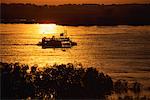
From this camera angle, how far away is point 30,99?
27.0 meters

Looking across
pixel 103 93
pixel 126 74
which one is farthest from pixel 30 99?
pixel 126 74

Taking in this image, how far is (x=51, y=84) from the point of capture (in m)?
28.4

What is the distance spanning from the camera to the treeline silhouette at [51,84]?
26438 mm

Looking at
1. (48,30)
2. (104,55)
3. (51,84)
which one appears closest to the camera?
(51,84)

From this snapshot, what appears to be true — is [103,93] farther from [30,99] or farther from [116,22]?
[116,22]

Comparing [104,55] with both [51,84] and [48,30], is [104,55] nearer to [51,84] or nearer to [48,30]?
[51,84]

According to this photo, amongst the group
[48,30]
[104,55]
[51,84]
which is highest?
[48,30]

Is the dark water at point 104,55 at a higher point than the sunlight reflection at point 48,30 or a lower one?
lower

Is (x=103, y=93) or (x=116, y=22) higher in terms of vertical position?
(x=116, y=22)

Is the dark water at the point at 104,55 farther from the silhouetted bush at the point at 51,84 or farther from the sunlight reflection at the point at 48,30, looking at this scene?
the sunlight reflection at the point at 48,30

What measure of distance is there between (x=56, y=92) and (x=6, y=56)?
134 ft

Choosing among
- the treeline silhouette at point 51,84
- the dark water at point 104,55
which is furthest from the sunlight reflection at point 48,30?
the treeline silhouette at point 51,84

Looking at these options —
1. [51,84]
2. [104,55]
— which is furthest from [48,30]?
[51,84]

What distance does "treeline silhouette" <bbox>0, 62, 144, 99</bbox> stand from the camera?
1041 inches
